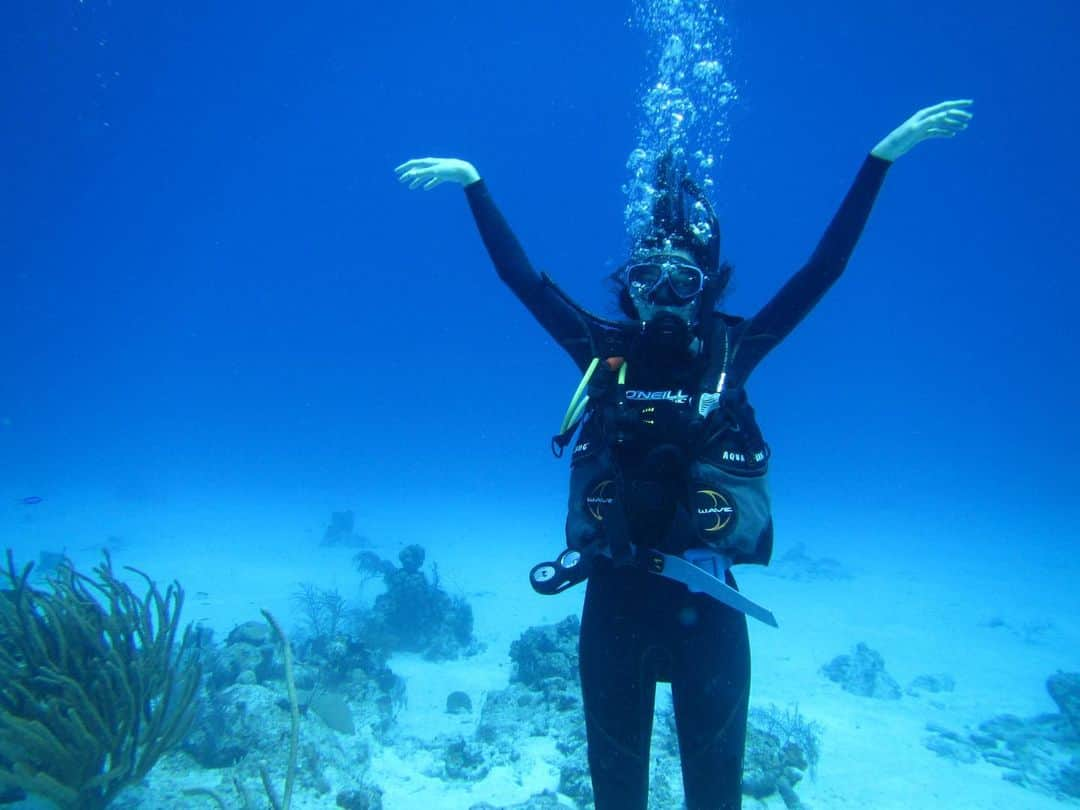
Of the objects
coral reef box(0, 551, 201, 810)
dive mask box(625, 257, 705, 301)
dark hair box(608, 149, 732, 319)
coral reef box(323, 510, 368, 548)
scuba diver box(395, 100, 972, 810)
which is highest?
coral reef box(323, 510, 368, 548)

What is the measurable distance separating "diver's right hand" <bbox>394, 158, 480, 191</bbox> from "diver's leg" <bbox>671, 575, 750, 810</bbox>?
3063mm

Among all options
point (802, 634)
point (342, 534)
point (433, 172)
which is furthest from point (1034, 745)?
point (342, 534)

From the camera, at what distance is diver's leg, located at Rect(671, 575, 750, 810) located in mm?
3031

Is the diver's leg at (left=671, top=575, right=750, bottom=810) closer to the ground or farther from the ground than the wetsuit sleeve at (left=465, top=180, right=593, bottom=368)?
closer to the ground

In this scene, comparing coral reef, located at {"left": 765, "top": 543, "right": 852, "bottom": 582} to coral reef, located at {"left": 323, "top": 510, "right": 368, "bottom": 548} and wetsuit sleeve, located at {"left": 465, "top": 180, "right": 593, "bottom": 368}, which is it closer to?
coral reef, located at {"left": 323, "top": 510, "right": 368, "bottom": 548}

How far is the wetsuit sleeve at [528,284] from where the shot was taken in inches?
153

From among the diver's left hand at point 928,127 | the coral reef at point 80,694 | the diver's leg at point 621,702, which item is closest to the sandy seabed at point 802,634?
the coral reef at point 80,694

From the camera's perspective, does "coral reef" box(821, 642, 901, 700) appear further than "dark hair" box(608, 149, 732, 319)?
Yes

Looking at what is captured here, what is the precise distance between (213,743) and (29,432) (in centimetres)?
7362

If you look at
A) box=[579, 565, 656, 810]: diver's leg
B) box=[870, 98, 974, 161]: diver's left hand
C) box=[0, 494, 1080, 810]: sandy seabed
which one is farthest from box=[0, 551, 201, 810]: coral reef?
box=[870, 98, 974, 161]: diver's left hand

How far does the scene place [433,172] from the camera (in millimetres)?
3992

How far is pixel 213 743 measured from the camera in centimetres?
553

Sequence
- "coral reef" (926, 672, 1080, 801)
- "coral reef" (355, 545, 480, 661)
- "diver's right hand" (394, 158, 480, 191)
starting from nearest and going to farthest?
"diver's right hand" (394, 158, 480, 191) < "coral reef" (926, 672, 1080, 801) < "coral reef" (355, 545, 480, 661)

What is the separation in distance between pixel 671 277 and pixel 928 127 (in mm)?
1730
